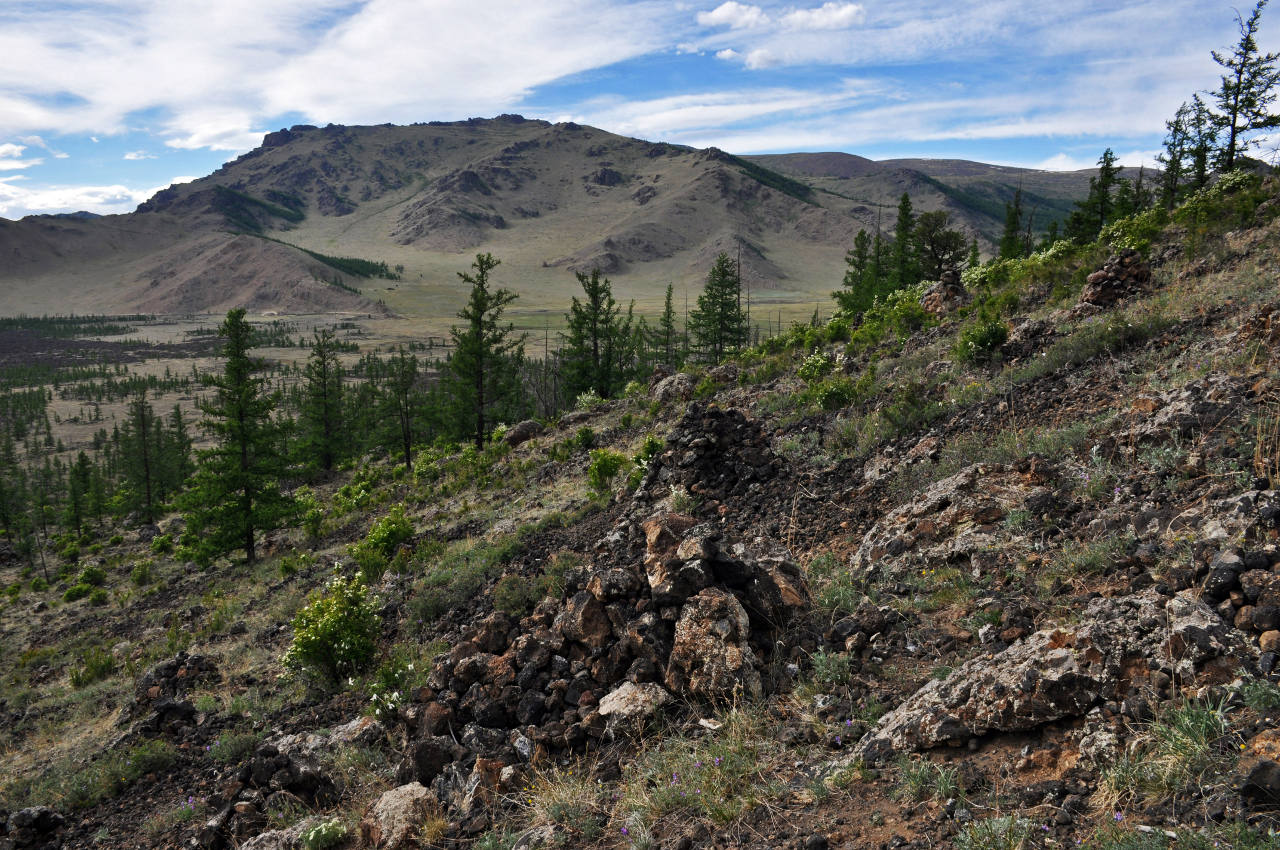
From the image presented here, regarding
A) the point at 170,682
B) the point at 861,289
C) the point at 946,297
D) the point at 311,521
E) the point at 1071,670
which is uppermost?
the point at 861,289

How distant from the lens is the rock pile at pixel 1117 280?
1196 cm

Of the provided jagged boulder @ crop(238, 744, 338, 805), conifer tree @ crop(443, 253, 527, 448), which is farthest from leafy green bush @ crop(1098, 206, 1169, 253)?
conifer tree @ crop(443, 253, 527, 448)

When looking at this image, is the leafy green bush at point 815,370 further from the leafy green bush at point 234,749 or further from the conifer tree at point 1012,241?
the conifer tree at point 1012,241

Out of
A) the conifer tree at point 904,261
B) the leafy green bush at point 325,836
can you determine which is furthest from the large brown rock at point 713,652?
the conifer tree at point 904,261

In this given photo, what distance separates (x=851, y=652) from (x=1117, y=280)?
11.4 metres

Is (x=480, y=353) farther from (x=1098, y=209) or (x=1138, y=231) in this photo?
(x=1098, y=209)

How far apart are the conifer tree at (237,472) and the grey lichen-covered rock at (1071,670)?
80.7 ft

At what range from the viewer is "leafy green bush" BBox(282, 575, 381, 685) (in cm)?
925

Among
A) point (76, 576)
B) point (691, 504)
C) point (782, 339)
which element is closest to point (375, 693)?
point (691, 504)

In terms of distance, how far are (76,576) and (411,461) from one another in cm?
1574

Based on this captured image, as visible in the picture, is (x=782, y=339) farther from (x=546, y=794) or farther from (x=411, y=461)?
(x=546, y=794)

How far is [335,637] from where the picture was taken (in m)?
9.34

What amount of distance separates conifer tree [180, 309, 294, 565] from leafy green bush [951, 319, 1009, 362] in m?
22.5

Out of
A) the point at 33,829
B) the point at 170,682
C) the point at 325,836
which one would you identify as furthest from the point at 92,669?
the point at 325,836
